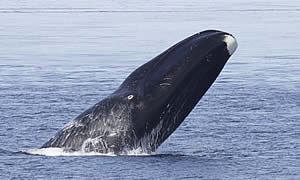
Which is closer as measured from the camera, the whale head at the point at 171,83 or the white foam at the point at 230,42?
the white foam at the point at 230,42

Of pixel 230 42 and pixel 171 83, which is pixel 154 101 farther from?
pixel 230 42

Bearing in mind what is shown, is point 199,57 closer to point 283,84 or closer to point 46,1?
point 283,84

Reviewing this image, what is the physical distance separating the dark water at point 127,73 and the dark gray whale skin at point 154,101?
0.98 ft

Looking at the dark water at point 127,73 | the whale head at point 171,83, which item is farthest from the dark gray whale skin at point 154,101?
the dark water at point 127,73

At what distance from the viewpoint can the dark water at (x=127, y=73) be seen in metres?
14.8

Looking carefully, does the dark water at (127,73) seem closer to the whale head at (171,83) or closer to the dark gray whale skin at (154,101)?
the dark gray whale skin at (154,101)

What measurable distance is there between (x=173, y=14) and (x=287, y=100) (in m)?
41.1

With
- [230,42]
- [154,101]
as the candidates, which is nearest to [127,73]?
[154,101]

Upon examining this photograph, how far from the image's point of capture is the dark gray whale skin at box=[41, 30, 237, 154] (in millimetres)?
14758

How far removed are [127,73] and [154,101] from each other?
47.2 feet

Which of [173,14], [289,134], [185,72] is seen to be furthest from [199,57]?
[173,14]

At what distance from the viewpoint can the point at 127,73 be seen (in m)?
29.2

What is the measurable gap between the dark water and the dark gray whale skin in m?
0.30

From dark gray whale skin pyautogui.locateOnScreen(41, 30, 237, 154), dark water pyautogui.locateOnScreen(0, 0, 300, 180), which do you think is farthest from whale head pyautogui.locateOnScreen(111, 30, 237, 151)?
dark water pyautogui.locateOnScreen(0, 0, 300, 180)
